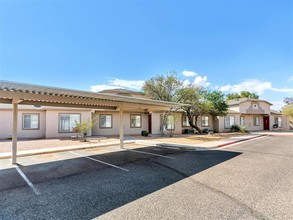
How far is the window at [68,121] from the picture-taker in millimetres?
18438

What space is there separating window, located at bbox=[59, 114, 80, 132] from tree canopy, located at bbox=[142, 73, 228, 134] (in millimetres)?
10948

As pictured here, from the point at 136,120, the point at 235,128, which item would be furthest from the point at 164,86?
the point at 235,128

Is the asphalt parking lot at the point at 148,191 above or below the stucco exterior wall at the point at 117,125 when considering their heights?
below

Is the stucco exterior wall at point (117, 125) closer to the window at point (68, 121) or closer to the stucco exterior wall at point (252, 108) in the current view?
the window at point (68, 121)

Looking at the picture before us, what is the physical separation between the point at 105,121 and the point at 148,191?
16913 millimetres

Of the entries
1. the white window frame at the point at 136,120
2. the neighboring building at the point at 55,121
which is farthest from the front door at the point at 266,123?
the white window frame at the point at 136,120

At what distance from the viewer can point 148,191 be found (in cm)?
473

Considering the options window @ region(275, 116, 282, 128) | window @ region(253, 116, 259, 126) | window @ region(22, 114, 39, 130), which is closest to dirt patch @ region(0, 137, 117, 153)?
window @ region(22, 114, 39, 130)

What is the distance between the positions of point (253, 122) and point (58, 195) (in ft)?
112

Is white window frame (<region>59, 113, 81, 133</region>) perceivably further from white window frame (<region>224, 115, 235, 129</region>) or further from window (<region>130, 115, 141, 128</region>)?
white window frame (<region>224, 115, 235, 129</region>)

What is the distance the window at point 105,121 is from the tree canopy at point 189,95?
7.53 meters

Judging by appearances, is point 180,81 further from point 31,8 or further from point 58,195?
point 58,195

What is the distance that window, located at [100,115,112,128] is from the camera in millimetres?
20777

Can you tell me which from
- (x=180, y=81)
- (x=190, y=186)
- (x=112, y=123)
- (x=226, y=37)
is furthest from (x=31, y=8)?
(x=180, y=81)
